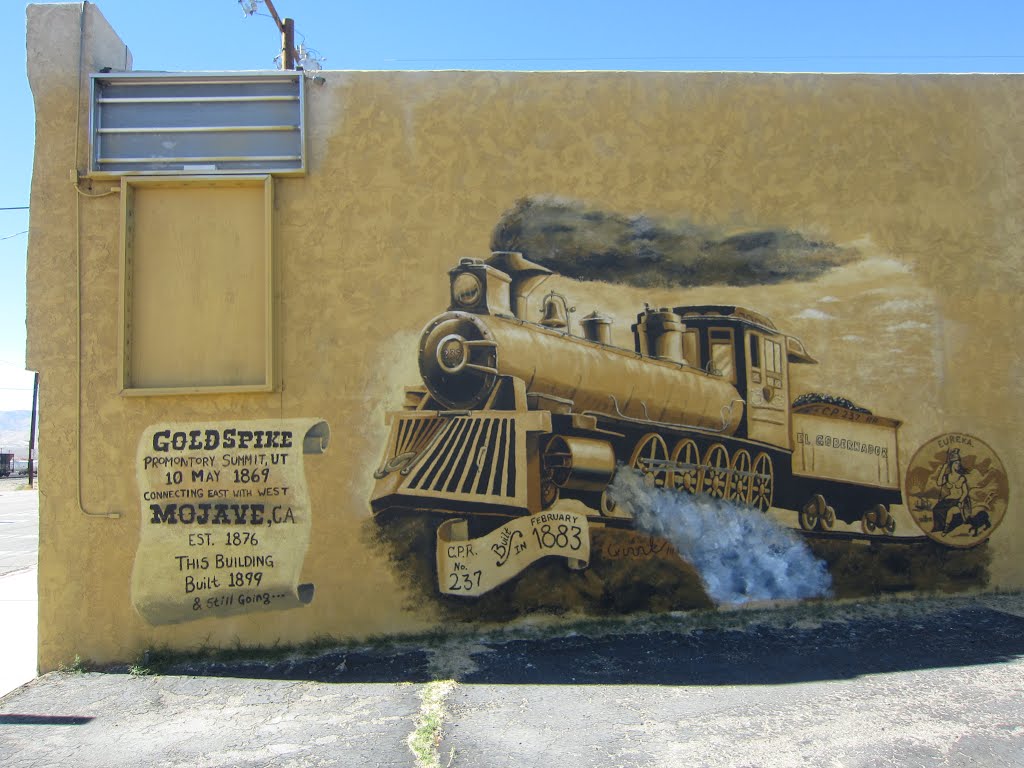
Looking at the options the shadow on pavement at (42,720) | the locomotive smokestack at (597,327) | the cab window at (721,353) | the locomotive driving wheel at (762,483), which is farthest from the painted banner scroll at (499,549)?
the shadow on pavement at (42,720)

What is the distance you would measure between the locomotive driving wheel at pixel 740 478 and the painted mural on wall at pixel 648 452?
20 millimetres

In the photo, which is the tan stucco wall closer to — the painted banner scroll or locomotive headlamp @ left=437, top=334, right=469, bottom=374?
locomotive headlamp @ left=437, top=334, right=469, bottom=374

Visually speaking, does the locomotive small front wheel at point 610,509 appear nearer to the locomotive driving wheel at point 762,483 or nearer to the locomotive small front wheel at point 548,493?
the locomotive small front wheel at point 548,493

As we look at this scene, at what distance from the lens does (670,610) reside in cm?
707

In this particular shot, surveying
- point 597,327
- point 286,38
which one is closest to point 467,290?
point 597,327

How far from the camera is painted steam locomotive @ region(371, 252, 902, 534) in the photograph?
6.75 meters

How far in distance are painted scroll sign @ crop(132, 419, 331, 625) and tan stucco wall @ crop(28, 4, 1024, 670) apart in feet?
0.40

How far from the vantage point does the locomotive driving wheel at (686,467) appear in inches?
282

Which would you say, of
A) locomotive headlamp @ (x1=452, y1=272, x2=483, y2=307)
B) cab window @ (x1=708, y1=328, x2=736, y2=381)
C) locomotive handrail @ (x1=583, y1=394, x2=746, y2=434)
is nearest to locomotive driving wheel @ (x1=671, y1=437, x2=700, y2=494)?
locomotive handrail @ (x1=583, y1=394, x2=746, y2=434)

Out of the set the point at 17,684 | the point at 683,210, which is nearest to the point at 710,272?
the point at 683,210

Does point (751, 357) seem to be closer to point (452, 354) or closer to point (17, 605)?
point (452, 354)

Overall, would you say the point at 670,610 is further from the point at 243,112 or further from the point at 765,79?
the point at 243,112

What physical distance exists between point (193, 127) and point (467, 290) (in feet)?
9.26

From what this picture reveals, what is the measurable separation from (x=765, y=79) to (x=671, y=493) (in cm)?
408
